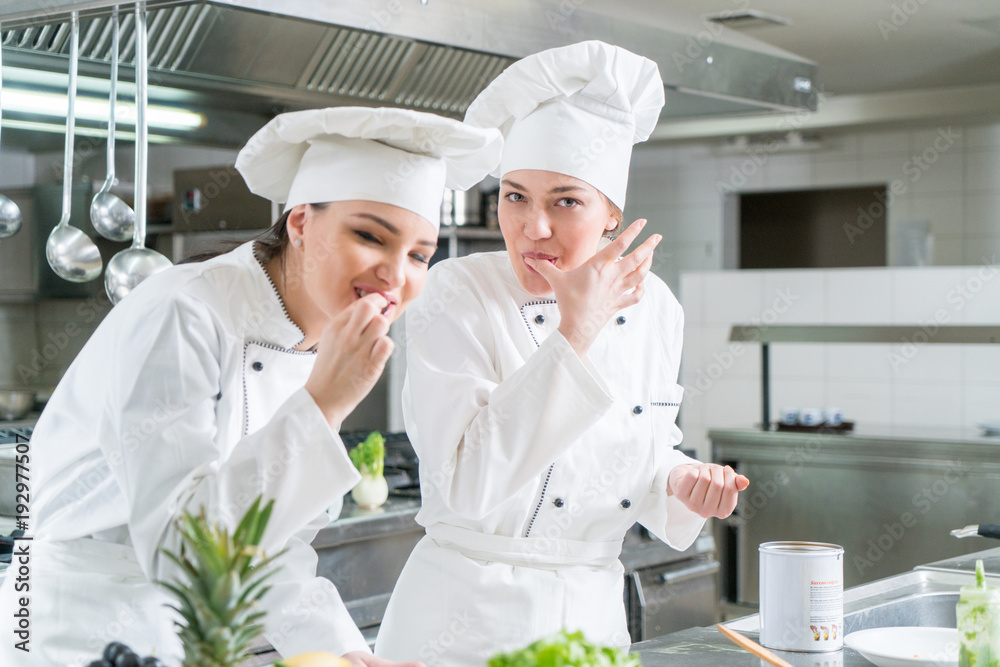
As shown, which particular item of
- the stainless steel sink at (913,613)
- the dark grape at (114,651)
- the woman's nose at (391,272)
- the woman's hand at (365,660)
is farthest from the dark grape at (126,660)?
the stainless steel sink at (913,613)

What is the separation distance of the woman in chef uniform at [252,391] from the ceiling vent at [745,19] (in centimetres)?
346

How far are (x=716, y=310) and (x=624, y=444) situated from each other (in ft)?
15.8

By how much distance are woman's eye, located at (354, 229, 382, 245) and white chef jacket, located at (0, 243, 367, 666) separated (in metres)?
0.18

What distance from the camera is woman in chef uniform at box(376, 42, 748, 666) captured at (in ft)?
5.02

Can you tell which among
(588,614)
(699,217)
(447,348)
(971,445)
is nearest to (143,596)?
(447,348)

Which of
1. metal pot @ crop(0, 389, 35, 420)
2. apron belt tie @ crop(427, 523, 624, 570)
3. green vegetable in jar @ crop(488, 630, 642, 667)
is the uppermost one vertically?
metal pot @ crop(0, 389, 35, 420)

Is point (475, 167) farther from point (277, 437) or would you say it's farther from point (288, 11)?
point (288, 11)

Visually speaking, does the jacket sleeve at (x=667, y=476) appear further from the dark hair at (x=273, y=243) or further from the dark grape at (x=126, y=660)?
the dark grape at (x=126, y=660)

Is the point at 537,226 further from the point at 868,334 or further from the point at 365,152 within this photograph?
the point at 868,334

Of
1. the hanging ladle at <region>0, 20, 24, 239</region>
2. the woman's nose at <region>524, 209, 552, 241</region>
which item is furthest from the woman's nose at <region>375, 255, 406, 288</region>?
the hanging ladle at <region>0, 20, 24, 239</region>

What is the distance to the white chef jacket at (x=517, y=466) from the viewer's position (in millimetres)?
1518

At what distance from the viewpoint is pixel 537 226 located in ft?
5.49

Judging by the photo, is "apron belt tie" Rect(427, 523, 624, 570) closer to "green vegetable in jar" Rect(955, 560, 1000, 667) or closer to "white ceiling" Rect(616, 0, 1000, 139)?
"green vegetable in jar" Rect(955, 560, 1000, 667)

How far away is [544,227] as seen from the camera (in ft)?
5.48
